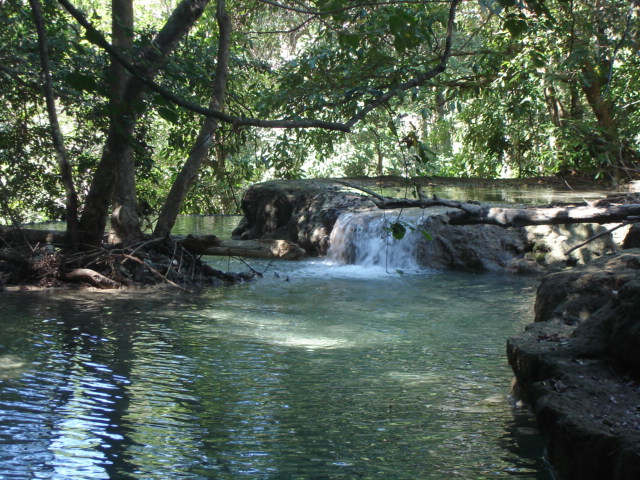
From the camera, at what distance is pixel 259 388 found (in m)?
5.03

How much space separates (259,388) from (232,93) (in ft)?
22.8

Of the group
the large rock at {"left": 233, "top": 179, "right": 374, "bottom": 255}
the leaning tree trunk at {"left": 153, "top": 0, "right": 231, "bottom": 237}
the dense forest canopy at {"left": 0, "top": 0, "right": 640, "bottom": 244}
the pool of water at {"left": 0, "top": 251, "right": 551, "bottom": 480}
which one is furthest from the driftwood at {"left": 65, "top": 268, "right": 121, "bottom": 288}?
the large rock at {"left": 233, "top": 179, "right": 374, "bottom": 255}

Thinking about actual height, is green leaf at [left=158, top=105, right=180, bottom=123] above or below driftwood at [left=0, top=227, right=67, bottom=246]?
above

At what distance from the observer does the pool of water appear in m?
3.69

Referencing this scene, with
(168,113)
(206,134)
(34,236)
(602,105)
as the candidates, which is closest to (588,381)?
(168,113)

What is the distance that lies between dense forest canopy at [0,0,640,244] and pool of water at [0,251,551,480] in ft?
5.03

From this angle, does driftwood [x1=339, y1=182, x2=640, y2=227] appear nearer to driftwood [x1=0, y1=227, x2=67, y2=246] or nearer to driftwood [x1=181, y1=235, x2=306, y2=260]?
driftwood [x1=181, y1=235, x2=306, y2=260]

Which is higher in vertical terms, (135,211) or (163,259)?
(135,211)

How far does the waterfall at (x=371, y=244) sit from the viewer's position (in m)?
11.7

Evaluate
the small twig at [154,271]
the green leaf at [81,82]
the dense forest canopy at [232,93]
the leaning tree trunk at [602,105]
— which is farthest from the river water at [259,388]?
the leaning tree trunk at [602,105]

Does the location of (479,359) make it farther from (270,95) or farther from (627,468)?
A: (270,95)

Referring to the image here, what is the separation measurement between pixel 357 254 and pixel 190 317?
508 centimetres

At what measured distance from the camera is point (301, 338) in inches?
259

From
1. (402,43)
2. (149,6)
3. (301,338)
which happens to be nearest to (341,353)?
(301,338)
